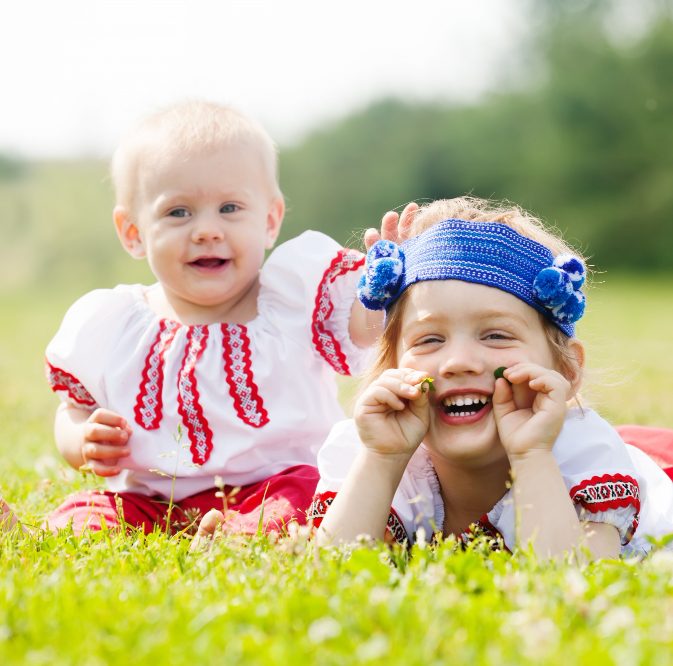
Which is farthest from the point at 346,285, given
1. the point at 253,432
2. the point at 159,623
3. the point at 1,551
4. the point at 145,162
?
the point at 159,623

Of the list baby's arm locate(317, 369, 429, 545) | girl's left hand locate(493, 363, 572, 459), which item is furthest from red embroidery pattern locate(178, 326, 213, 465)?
girl's left hand locate(493, 363, 572, 459)

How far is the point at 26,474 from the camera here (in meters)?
4.65

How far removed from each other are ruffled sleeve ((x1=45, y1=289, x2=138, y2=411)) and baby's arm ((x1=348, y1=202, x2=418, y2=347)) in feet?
3.18

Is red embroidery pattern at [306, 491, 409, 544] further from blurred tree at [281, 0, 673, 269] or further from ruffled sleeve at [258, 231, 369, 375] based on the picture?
blurred tree at [281, 0, 673, 269]

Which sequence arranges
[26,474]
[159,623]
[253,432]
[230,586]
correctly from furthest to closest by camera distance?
[26,474] → [253,432] → [230,586] → [159,623]

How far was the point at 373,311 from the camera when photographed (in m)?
3.77

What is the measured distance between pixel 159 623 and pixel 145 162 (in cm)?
240

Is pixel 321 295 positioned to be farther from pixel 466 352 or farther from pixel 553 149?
pixel 553 149

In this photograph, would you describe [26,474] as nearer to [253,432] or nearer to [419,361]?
[253,432]

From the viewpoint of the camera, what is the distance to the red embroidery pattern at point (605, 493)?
2889 mm

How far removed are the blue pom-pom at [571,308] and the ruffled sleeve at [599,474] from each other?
33cm

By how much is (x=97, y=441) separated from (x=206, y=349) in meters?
0.55

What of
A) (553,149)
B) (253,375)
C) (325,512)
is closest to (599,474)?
(325,512)

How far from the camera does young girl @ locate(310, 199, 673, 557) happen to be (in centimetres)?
288
